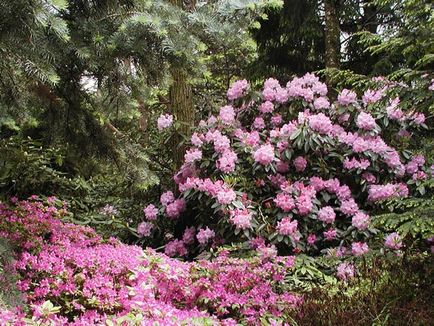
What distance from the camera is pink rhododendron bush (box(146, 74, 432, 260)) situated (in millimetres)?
3908

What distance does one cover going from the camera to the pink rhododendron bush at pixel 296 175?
3.91 m

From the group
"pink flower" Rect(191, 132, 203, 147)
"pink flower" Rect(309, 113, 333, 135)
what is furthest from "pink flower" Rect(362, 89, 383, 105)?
"pink flower" Rect(191, 132, 203, 147)

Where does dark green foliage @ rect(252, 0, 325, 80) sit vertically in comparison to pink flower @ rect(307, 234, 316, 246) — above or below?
above

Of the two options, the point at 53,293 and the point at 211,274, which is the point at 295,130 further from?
the point at 53,293

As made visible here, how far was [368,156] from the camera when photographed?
4227 millimetres

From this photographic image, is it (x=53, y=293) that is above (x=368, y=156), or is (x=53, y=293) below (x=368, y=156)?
below

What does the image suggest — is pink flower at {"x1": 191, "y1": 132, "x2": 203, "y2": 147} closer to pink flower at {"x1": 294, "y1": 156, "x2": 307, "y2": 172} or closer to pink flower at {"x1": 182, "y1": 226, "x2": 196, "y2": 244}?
pink flower at {"x1": 182, "y1": 226, "x2": 196, "y2": 244}

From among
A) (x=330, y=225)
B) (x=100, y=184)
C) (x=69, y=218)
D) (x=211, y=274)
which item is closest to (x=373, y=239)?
(x=330, y=225)

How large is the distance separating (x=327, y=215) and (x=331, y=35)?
2862mm

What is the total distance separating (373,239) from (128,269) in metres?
2.19

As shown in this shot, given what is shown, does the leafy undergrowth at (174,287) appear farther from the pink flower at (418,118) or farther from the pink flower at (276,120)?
the pink flower at (276,120)

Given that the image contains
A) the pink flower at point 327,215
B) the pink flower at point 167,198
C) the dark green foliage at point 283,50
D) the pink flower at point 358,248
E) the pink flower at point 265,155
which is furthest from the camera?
the dark green foliage at point 283,50

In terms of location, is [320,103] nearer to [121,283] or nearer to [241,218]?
[241,218]

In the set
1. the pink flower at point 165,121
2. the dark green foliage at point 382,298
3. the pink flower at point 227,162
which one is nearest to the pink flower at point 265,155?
the pink flower at point 227,162
